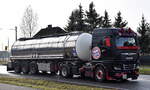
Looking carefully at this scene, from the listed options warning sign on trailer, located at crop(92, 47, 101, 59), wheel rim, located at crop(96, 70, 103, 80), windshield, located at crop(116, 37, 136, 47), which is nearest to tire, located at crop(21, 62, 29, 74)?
warning sign on trailer, located at crop(92, 47, 101, 59)

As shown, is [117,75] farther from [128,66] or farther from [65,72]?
[65,72]

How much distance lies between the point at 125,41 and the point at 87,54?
343 cm

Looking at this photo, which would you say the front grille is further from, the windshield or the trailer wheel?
the trailer wheel

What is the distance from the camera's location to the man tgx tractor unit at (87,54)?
2006cm

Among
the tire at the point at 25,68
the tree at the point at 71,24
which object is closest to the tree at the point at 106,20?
the tree at the point at 71,24

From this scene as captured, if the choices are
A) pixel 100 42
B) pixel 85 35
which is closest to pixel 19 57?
pixel 85 35

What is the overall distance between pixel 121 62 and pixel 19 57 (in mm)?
13867

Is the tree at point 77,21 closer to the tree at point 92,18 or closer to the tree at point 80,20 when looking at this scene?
the tree at point 80,20

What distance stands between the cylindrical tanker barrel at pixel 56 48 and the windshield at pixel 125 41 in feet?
10.3

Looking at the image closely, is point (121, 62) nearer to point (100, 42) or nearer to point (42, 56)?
point (100, 42)

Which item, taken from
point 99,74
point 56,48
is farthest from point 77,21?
point 99,74

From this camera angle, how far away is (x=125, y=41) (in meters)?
20.4

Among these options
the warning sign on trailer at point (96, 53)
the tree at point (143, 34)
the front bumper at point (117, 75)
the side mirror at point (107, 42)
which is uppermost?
the tree at point (143, 34)

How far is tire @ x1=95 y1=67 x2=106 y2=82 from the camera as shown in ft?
66.6
